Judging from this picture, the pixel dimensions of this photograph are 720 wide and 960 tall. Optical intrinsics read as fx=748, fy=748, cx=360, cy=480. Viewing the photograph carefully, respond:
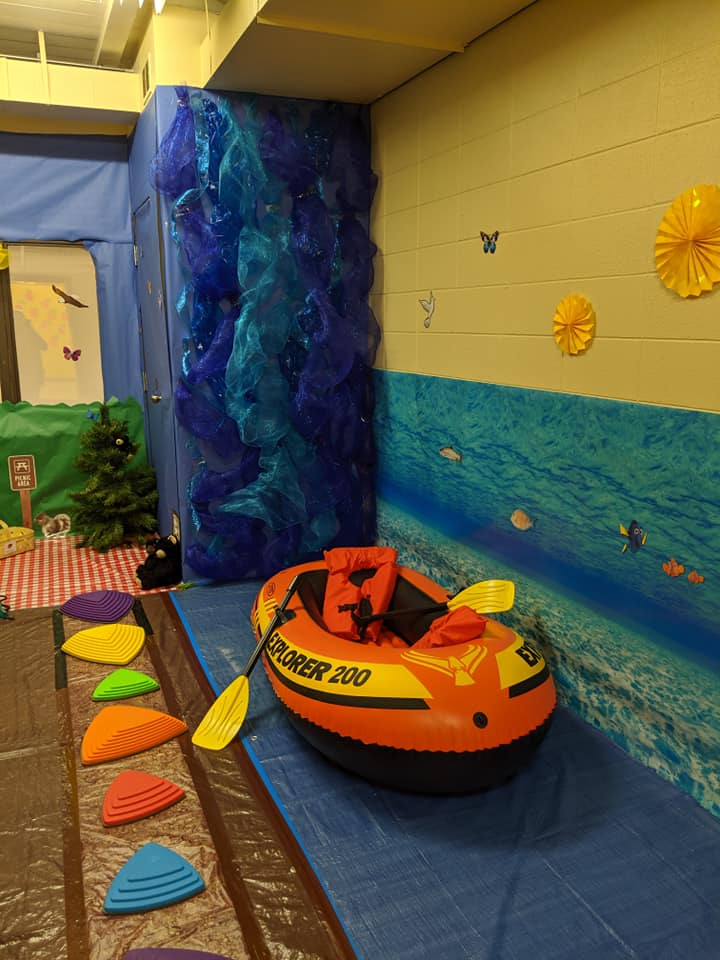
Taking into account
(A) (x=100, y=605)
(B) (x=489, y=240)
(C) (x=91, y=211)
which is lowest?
(A) (x=100, y=605)

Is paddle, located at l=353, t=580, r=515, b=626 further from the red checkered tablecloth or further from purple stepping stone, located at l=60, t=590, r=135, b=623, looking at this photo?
the red checkered tablecloth

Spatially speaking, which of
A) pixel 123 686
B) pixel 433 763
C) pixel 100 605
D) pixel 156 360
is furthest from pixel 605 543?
pixel 156 360

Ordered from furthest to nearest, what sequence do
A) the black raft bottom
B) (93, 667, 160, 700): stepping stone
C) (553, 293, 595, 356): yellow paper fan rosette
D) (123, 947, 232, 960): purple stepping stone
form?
(93, 667, 160, 700): stepping stone < (553, 293, 595, 356): yellow paper fan rosette < the black raft bottom < (123, 947, 232, 960): purple stepping stone

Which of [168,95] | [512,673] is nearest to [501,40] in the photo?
[168,95]

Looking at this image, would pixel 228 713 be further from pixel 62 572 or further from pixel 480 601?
pixel 62 572

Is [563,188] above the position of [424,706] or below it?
above

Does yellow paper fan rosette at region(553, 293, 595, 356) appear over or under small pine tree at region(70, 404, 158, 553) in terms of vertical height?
over

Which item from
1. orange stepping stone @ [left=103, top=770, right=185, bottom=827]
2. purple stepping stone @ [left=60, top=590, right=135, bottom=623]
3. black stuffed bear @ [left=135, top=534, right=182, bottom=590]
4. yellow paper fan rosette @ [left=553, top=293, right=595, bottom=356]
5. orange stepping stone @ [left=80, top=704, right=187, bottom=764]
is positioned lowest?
orange stepping stone @ [left=103, top=770, right=185, bottom=827]

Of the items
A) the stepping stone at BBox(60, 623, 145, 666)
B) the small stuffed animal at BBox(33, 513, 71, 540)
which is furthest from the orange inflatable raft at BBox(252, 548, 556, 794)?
the small stuffed animal at BBox(33, 513, 71, 540)

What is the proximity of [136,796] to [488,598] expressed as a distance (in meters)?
1.20

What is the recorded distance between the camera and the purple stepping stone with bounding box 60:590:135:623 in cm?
311

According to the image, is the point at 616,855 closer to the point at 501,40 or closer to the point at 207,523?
the point at 207,523

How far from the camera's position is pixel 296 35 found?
8.29 ft

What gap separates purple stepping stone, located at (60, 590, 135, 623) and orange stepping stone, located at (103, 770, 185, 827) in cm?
115
